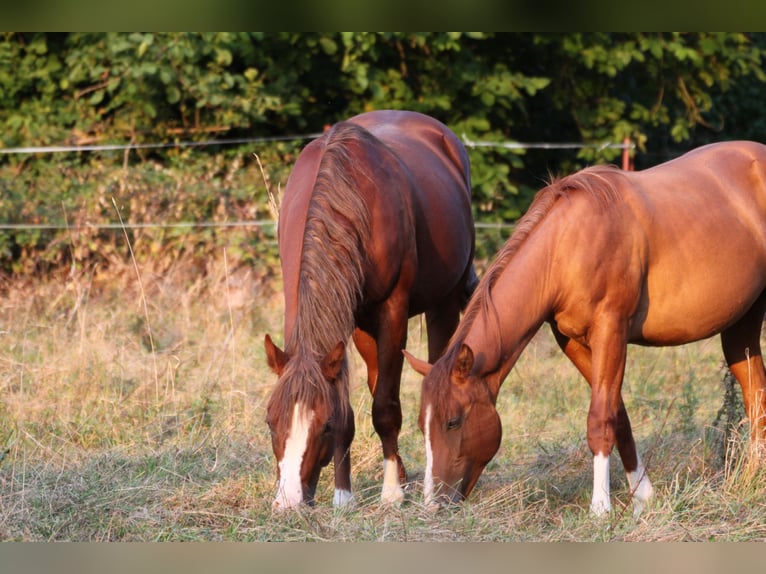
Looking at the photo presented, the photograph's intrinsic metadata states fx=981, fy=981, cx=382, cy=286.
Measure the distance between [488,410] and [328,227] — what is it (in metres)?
1.03

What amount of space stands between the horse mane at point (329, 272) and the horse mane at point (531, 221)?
47cm

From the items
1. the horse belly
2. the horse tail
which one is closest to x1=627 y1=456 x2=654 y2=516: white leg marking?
the horse belly

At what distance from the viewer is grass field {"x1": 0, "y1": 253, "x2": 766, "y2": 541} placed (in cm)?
394

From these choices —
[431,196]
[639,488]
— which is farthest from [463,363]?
[431,196]

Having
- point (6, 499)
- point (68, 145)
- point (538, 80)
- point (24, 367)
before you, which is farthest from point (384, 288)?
point (68, 145)

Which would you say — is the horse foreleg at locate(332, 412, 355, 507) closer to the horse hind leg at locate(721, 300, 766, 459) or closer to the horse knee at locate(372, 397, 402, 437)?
the horse knee at locate(372, 397, 402, 437)

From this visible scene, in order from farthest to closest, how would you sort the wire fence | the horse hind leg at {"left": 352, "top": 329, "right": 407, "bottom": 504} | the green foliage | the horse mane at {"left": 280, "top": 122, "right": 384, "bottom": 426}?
the green foliage → the wire fence → the horse hind leg at {"left": 352, "top": 329, "right": 407, "bottom": 504} → the horse mane at {"left": 280, "top": 122, "right": 384, "bottom": 426}

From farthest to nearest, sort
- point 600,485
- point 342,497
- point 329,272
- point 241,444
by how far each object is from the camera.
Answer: point 241,444
point 342,497
point 600,485
point 329,272

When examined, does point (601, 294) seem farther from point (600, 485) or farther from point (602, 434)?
point (600, 485)

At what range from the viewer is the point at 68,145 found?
406 inches

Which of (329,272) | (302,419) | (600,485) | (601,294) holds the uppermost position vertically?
(329,272)

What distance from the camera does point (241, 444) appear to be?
5281mm

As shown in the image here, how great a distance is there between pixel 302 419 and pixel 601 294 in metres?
1.41

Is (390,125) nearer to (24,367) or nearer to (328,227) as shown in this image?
(328,227)
